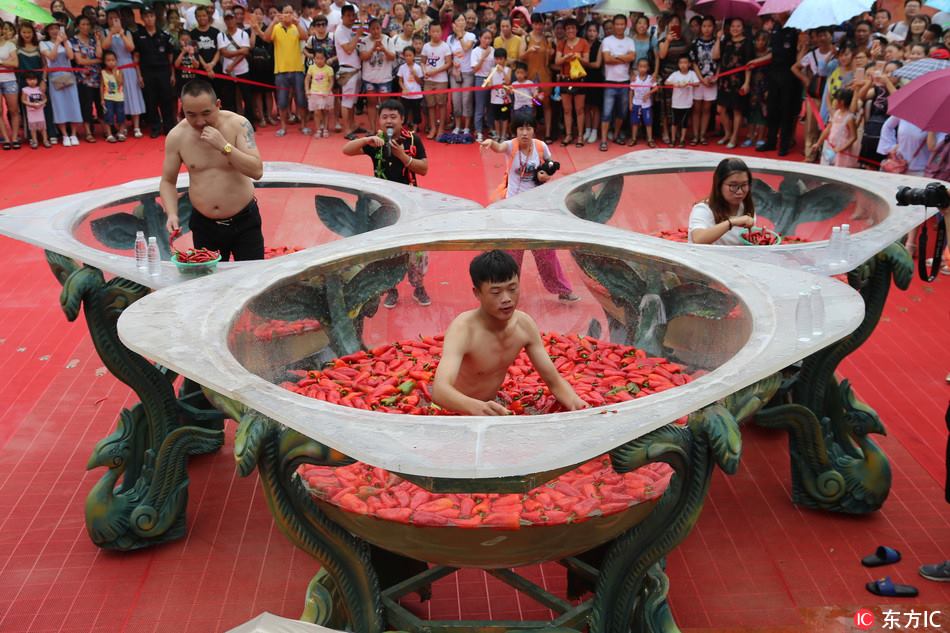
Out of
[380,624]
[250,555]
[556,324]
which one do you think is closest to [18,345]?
[250,555]

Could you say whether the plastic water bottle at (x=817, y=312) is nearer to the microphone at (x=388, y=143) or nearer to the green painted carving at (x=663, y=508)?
the green painted carving at (x=663, y=508)

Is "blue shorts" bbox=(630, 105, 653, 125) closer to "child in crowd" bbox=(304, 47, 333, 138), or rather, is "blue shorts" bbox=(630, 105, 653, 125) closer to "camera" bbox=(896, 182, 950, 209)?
"child in crowd" bbox=(304, 47, 333, 138)

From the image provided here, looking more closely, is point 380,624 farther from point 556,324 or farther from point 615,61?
point 615,61

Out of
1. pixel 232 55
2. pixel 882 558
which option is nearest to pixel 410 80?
pixel 232 55

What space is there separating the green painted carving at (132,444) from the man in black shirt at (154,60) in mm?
8605

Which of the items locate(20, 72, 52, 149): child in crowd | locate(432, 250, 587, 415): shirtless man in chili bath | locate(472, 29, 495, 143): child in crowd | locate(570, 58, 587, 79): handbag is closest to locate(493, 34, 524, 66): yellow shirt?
locate(472, 29, 495, 143): child in crowd

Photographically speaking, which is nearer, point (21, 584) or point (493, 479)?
point (493, 479)

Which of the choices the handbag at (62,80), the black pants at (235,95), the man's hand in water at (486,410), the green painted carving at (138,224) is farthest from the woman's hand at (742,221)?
the handbag at (62,80)

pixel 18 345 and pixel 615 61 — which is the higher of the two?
pixel 615 61

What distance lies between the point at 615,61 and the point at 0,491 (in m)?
8.93

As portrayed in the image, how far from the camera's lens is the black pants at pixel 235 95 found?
527 inches

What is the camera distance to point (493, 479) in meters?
2.82

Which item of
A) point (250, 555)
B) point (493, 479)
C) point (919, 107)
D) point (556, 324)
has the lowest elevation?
point (250, 555)

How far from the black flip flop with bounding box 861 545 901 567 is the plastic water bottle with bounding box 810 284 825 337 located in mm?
1486
